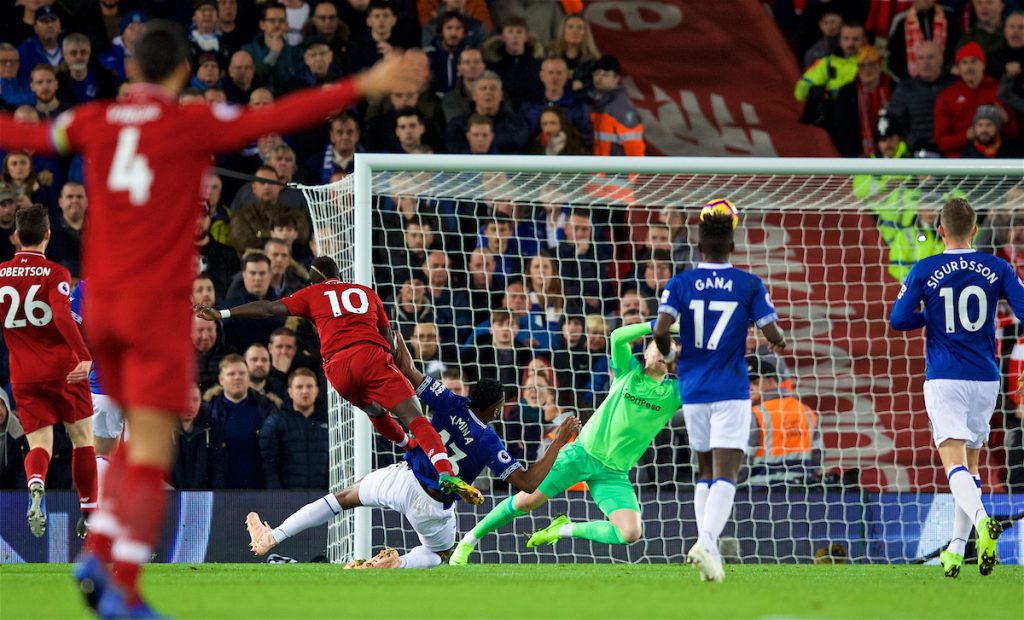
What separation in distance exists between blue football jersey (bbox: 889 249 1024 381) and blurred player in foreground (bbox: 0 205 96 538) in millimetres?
5433

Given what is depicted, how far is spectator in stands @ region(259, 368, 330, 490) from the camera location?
12102mm

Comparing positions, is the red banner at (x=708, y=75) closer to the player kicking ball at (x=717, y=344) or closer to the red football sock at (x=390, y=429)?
the red football sock at (x=390, y=429)

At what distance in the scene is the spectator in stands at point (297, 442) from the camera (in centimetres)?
1210

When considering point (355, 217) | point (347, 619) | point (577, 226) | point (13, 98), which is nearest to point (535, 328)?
point (577, 226)

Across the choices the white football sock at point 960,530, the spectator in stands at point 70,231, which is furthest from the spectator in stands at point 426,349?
the white football sock at point 960,530

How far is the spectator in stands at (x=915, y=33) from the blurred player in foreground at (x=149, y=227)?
11678 millimetres

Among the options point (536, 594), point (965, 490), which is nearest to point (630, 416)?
point (965, 490)

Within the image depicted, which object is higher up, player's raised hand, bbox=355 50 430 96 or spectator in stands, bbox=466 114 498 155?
spectator in stands, bbox=466 114 498 155

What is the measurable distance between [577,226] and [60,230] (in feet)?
15.6

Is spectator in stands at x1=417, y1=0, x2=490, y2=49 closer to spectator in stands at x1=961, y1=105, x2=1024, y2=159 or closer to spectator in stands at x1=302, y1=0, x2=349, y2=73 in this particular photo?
spectator in stands at x1=302, y1=0, x2=349, y2=73

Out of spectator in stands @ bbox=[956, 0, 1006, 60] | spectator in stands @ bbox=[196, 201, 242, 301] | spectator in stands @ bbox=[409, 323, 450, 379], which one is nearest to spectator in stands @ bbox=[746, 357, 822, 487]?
spectator in stands @ bbox=[409, 323, 450, 379]

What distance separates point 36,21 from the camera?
15.0 meters

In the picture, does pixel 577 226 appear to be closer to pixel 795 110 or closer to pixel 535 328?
pixel 535 328

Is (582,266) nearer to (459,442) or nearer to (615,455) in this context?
(615,455)
